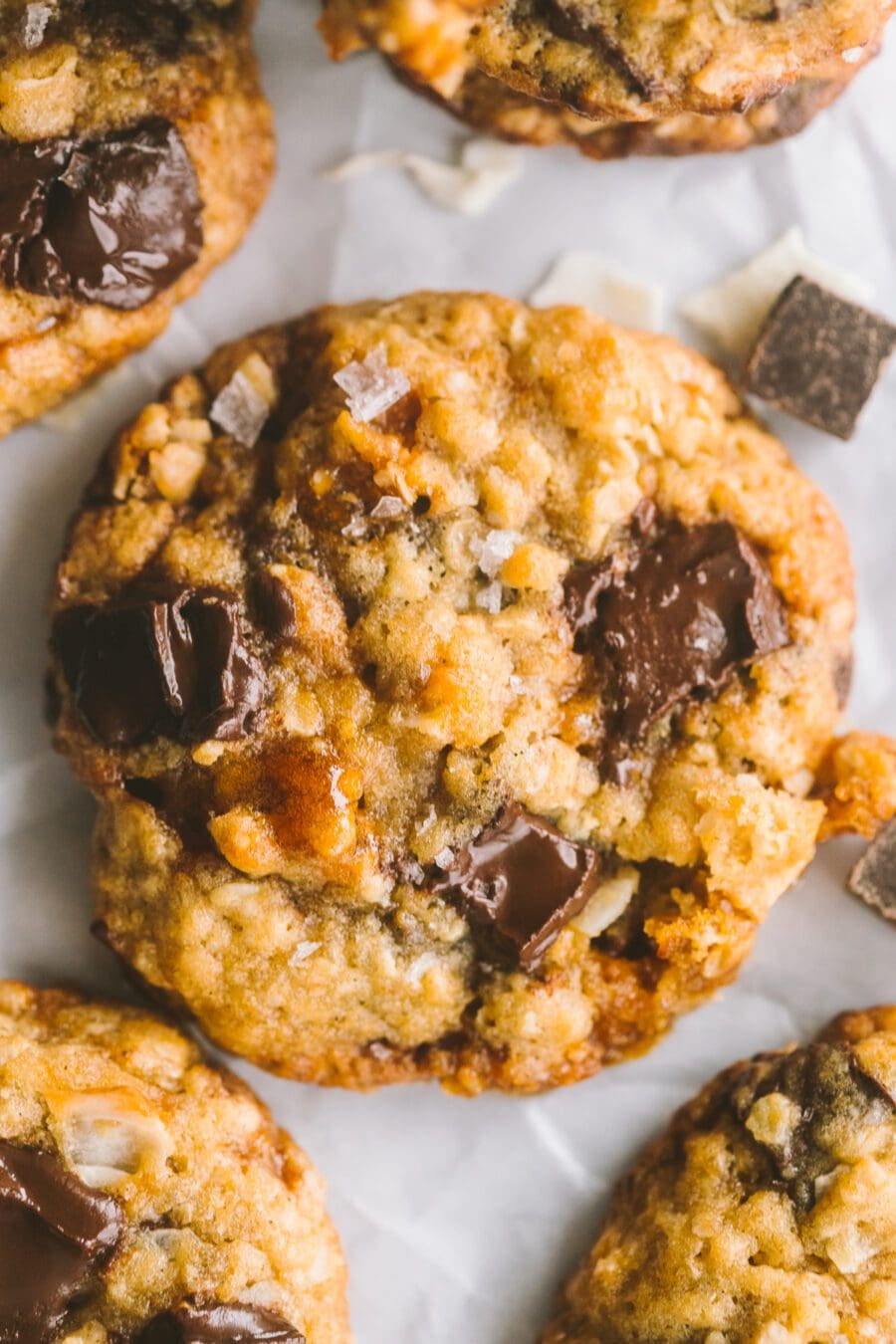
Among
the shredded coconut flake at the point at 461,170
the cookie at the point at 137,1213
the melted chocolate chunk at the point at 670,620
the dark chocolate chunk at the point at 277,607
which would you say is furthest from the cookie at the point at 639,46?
the cookie at the point at 137,1213

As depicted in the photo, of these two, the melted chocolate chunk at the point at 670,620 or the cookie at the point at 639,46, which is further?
the melted chocolate chunk at the point at 670,620

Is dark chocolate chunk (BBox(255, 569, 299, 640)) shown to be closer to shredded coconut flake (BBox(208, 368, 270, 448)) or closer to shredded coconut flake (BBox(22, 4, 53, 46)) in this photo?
shredded coconut flake (BBox(208, 368, 270, 448))

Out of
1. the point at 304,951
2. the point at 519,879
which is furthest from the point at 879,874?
the point at 304,951

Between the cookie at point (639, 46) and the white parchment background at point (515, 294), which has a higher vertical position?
the cookie at point (639, 46)

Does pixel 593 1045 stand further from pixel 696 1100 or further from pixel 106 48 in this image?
pixel 106 48

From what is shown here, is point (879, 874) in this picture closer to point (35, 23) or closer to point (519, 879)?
point (519, 879)

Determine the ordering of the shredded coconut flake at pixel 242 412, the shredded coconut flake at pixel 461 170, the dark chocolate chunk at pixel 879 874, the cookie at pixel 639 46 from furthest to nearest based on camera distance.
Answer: the shredded coconut flake at pixel 461 170 → the dark chocolate chunk at pixel 879 874 → the shredded coconut flake at pixel 242 412 → the cookie at pixel 639 46

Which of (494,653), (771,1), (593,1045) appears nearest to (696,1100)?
(593,1045)

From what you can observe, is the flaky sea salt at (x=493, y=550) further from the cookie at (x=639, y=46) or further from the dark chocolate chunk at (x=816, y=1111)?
the dark chocolate chunk at (x=816, y=1111)
